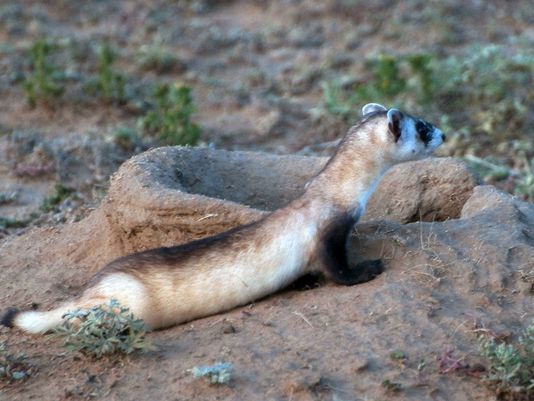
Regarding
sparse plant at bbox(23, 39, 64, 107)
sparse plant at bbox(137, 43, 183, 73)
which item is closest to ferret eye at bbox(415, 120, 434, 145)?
sparse plant at bbox(23, 39, 64, 107)

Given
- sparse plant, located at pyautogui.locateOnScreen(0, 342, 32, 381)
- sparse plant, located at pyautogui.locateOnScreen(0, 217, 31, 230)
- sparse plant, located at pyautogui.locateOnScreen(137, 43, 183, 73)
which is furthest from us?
sparse plant, located at pyautogui.locateOnScreen(137, 43, 183, 73)

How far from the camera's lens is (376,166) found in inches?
240

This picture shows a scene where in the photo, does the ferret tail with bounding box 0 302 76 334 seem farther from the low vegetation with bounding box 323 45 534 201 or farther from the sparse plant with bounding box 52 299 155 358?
the low vegetation with bounding box 323 45 534 201

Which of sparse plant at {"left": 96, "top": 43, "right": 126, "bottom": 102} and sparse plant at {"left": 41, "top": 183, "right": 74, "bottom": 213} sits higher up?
sparse plant at {"left": 96, "top": 43, "right": 126, "bottom": 102}

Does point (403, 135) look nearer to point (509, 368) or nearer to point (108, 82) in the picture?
point (509, 368)

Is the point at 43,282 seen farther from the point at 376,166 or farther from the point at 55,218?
the point at 376,166

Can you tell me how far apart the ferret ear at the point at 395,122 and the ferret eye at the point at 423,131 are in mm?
165

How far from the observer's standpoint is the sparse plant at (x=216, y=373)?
193 inches

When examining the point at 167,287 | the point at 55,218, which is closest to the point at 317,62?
the point at 55,218

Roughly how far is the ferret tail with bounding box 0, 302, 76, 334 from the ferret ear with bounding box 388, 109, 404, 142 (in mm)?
2135

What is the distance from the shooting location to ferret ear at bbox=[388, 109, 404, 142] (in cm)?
596

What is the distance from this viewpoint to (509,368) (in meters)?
4.92

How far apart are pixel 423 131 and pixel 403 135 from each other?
188mm

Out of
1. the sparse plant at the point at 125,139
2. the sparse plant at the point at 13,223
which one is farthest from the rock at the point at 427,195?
the sparse plant at the point at 125,139
